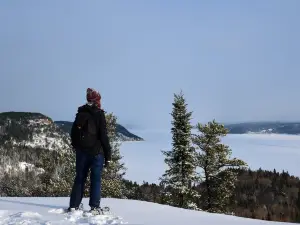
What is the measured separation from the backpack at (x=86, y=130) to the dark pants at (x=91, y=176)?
8.3 inches

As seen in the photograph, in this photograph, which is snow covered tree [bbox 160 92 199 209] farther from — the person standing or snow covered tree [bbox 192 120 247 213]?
the person standing

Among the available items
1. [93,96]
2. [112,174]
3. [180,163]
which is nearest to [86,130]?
[93,96]

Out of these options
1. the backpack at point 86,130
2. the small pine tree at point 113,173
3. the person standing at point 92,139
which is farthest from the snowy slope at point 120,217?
the small pine tree at point 113,173

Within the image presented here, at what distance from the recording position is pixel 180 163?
→ 27078 mm

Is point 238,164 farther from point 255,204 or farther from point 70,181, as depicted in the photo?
point 255,204

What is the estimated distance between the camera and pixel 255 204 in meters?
57.7

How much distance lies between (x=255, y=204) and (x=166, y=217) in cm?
5398

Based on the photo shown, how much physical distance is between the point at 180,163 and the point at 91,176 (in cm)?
1998

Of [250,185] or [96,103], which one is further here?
[250,185]

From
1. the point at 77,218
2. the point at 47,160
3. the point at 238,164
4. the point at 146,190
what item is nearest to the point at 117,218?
the point at 77,218

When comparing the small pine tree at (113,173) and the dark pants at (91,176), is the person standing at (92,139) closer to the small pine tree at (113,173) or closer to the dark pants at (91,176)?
the dark pants at (91,176)

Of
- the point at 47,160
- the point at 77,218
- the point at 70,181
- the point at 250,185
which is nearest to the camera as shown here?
the point at 77,218

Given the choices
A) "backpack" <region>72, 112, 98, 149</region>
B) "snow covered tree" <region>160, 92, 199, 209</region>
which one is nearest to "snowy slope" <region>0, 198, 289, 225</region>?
"backpack" <region>72, 112, 98, 149</region>

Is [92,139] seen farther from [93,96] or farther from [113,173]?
[113,173]
